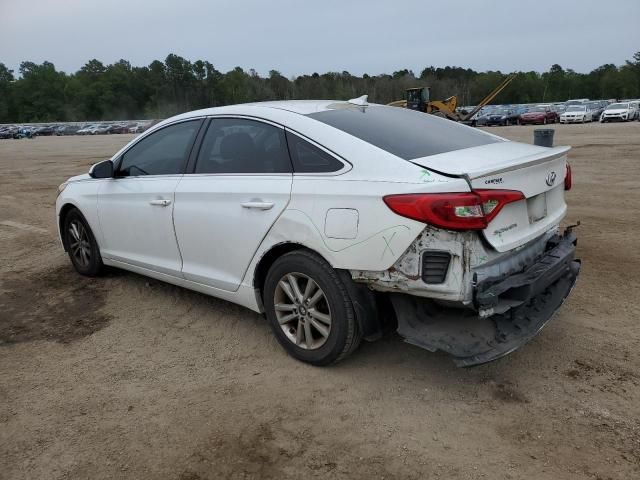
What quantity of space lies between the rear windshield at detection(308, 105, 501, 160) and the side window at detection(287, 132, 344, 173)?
0.70ft

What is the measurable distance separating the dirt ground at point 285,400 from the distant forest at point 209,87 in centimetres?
10033

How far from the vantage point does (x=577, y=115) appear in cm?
3809

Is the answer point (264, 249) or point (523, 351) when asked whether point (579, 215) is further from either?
point (264, 249)

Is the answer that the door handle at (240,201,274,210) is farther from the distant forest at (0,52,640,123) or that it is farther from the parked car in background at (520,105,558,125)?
the distant forest at (0,52,640,123)

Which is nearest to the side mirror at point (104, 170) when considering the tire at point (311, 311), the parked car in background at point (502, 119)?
the tire at point (311, 311)

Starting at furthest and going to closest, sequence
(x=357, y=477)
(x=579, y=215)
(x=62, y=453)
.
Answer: (x=579, y=215) → (x=62, y=453) → (x=357, y=477)

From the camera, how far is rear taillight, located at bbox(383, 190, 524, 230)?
2783 mm

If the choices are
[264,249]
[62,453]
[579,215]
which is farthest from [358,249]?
[579,215]

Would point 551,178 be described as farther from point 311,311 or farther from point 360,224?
point 311,311

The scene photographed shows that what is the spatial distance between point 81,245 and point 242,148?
2.55m

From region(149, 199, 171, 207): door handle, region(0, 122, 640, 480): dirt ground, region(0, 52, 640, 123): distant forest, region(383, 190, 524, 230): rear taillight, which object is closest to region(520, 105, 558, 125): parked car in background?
region(0, 122, 640, 480): dirt ground

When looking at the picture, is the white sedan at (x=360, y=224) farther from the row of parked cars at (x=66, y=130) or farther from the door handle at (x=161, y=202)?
the row of parked cars at (x=66, y=130)

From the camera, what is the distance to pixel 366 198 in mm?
3012

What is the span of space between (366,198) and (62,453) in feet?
6.79
